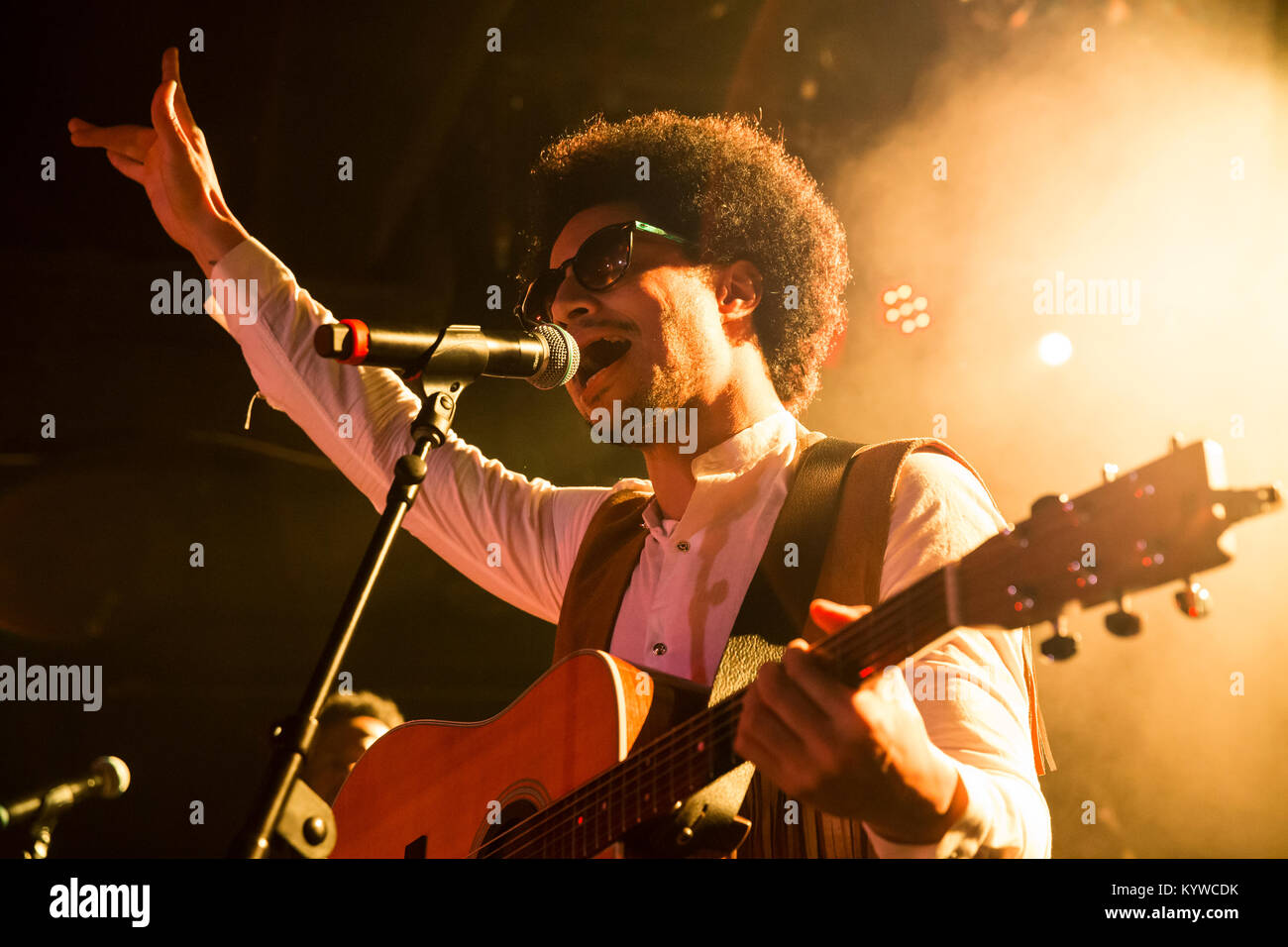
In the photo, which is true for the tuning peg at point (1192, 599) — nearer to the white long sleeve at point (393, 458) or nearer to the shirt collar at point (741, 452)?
the shirt collar at point (741, 452)

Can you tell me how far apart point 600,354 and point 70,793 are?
4.74 ft

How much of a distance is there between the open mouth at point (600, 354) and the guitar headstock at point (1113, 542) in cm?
122

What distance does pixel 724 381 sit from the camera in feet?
7.86

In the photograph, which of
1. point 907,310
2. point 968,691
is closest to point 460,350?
point 968,691

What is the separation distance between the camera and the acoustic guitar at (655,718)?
1.11m

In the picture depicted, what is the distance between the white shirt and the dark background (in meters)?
0.42

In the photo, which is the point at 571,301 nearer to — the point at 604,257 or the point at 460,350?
the point at 604,257

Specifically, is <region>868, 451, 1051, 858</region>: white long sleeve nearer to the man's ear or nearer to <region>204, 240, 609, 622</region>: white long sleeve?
the man's ear

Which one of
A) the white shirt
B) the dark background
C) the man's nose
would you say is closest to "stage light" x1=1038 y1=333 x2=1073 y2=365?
the dark background

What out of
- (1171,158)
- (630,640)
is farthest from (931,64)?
(630,640)

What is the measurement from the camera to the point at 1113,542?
1153mm

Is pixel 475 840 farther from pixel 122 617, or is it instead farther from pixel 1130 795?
pixel 1130 795

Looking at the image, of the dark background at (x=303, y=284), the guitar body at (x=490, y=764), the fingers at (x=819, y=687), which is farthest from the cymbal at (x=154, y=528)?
the fingers at (x=819, y=687)

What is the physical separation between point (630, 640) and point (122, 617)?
1669 mm
